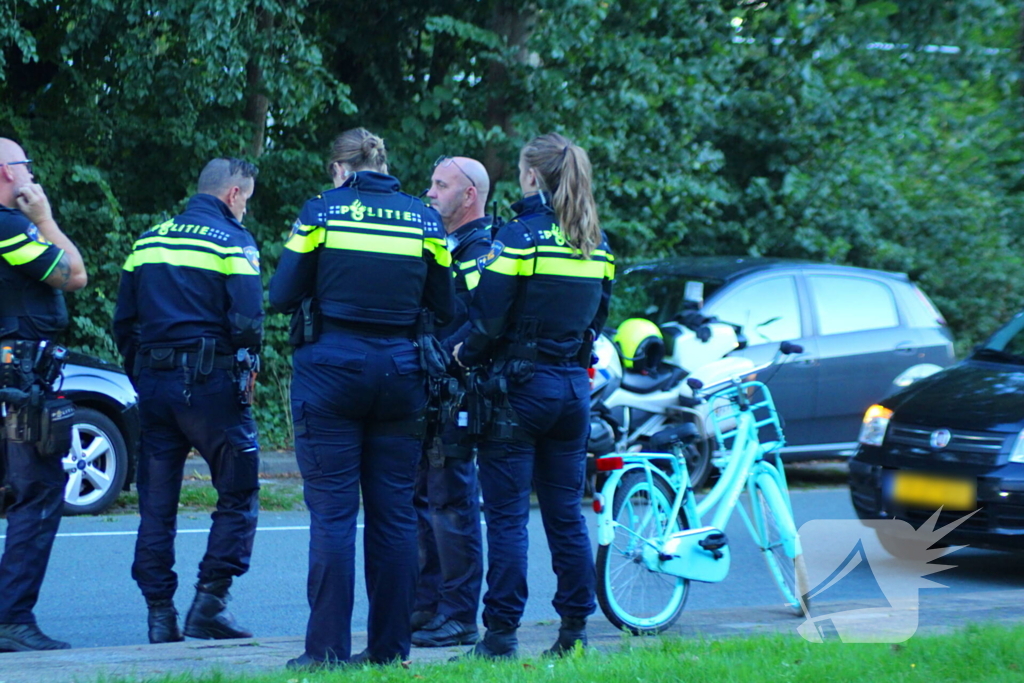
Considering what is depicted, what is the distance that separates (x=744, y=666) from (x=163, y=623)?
2422 mm

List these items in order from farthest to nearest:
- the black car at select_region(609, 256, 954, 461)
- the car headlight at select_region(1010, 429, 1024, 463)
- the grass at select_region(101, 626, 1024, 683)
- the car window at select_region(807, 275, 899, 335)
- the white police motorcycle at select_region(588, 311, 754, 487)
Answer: the car window at select_region(807, 275, 899, 335) < the black car at select_region(609, 256, 954, 461) < the white police motorcycle at select_region(588, 311, 754, 487) < the car headlight at select_region(1010, 429, 1024, 463) < the grass at select_region(101, 626, 1024, 683)

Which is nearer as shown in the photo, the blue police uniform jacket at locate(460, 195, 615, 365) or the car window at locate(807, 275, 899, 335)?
the blue police uniform jacket at locate(460, 195, 615, 365)

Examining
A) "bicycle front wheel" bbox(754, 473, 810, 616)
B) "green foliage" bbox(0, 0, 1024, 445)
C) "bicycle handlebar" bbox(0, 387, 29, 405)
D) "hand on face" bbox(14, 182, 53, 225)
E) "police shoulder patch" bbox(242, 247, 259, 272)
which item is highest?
"green foliage" bbox(0, 0, 1024, 445)

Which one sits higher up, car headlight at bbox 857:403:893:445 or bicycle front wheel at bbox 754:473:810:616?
car headlight at bbox 857:403:893:445

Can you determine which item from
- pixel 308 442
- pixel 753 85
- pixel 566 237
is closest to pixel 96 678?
pixel 308 442

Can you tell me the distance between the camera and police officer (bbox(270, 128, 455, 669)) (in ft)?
13.9

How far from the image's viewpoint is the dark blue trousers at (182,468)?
5180 millimetres

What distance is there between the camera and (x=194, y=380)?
16.8 feet

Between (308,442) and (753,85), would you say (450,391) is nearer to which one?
(308,442)

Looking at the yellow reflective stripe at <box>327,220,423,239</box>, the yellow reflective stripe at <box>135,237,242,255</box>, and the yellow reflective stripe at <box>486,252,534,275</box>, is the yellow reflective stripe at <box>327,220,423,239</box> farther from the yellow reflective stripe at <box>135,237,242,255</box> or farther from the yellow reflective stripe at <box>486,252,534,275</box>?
the yellow reflective stripe at <box>135,237,242,255</box>

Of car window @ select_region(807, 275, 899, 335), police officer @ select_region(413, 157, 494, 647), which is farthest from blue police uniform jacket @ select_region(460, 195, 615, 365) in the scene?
car window @ select_region(807, 275, 899, 335)

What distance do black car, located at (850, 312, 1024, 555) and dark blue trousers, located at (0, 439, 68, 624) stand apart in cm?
443

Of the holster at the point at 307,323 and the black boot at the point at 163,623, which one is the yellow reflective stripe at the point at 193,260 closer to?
the holster at the point at 307,323

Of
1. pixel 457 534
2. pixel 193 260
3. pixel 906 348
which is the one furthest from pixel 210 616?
pixel 906 348
